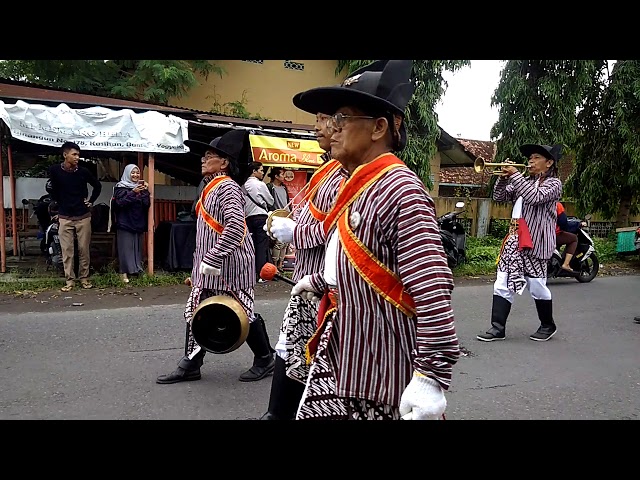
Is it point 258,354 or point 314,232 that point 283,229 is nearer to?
point 314,232

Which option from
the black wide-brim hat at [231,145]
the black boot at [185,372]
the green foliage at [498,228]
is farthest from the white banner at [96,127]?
the green foliage at [498,228]

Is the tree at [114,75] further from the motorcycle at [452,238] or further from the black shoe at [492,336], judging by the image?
the black shoe at [492,336]

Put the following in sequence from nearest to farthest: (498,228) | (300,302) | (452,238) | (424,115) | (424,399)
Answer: (424,399) → (300,302) → (452,238) → (424,115) → (498,228)

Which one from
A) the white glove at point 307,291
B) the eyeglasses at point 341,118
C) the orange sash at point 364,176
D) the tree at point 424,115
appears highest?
the tree at point 424,115

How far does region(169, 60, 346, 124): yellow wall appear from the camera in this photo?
15.2 m

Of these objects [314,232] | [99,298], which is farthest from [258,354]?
[99,298]

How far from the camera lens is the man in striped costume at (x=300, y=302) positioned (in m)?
2.71

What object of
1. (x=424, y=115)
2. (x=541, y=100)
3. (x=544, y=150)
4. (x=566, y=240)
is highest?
(x=541, y=100)

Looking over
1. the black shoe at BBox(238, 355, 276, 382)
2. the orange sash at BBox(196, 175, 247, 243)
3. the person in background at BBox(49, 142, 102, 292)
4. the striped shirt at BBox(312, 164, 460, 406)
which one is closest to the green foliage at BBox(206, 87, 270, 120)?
the person in background at BBox(49, 142, 102, 292)

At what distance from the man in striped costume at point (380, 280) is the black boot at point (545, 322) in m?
4.09

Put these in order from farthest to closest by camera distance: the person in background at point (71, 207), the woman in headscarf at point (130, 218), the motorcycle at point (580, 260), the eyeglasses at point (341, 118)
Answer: the motorcycle at point (580, 260)
the woman in headscarf at point (130, 218)
the person in background at point (71, 207)
the eyeglasses at point (341, 118)

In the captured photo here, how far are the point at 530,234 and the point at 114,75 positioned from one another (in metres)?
11.6

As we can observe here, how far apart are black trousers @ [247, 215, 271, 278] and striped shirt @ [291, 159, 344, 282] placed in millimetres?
4977

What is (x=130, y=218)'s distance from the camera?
785cm
